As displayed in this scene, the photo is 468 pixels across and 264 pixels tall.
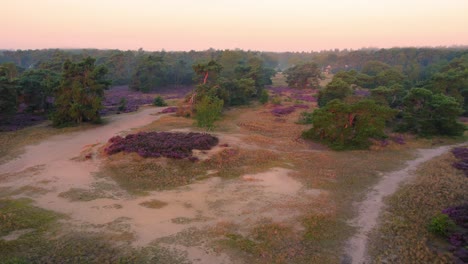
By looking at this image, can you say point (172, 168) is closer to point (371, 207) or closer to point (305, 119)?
point (371, 207)

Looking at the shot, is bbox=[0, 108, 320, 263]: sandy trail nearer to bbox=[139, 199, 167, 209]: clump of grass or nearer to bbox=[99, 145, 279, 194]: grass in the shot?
bbox=[139, 199, 167, 209]: clump of grass

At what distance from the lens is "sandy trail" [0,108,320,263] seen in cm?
1431

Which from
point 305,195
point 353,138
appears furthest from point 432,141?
point 305,195

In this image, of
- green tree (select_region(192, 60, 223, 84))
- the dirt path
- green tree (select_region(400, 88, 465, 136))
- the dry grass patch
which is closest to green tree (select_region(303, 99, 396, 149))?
the dirt path

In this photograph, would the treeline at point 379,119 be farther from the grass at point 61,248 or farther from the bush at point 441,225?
the grass at point 61,248

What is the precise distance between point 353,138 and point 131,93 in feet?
167

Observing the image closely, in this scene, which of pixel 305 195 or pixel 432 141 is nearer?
pixel 305 195

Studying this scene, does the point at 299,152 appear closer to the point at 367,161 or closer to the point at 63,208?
the point at 367,161

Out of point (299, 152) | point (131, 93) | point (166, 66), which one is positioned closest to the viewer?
point (299, 152)

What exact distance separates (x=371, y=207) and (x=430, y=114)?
64.6 feet

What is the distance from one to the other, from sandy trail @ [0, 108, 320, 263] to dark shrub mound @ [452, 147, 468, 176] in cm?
1185

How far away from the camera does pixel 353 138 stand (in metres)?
28.1

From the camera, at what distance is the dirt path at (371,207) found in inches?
503

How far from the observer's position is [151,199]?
1728 cm
